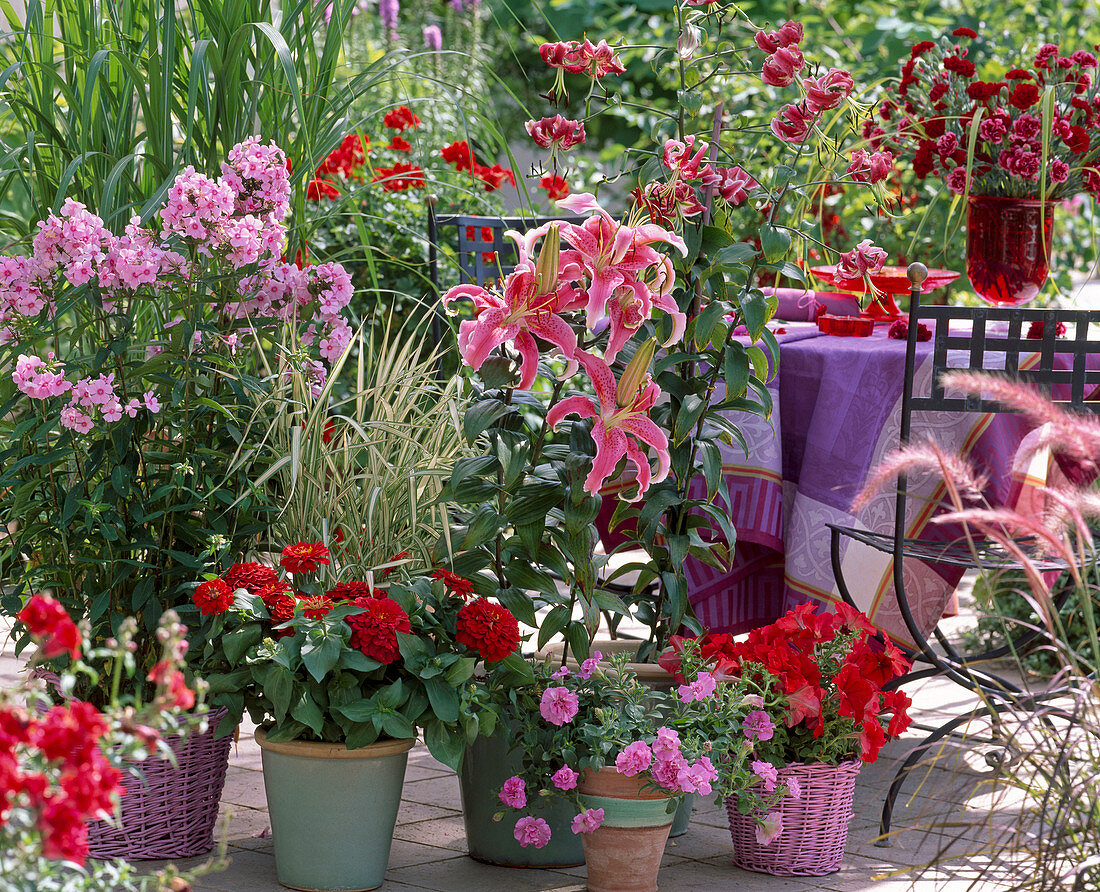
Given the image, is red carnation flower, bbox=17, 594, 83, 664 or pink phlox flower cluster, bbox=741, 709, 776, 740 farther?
pink phlox flower cluster, bbox=741, 709, 776, 740

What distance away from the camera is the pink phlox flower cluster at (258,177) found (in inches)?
86.5

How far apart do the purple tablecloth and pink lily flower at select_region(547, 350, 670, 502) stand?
0.54 meters

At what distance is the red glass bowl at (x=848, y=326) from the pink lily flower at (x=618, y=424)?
2.78 feet

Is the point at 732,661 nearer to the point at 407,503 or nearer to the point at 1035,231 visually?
the point at 407,503

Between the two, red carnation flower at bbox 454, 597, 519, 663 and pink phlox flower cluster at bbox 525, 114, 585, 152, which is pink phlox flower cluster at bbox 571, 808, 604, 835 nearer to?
red carnation flower at bbox 454, 597, 519, 663

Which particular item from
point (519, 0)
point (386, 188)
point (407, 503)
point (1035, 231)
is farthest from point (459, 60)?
point (407, 503)

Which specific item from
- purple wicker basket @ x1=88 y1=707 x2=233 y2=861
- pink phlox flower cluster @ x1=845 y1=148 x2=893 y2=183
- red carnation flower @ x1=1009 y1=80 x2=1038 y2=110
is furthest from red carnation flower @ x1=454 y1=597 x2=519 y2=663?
red carnation flower @ x1=1009 y1=80 x2=1038 y2=110

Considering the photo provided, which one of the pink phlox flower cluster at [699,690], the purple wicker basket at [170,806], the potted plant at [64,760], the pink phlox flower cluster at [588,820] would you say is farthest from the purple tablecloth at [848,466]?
the potted plant at [64,760]

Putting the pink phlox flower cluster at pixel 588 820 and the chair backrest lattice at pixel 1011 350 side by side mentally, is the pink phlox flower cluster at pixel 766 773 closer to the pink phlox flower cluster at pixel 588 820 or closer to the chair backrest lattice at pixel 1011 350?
the pink phlox flower cluster at pixel 588 820

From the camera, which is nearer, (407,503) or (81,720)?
(81,720)

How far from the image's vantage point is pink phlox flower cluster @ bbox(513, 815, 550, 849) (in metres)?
2.19

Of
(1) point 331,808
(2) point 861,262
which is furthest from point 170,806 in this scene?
(2) point 861,262

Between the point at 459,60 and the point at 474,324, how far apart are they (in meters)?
4.19

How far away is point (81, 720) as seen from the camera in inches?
43.7
